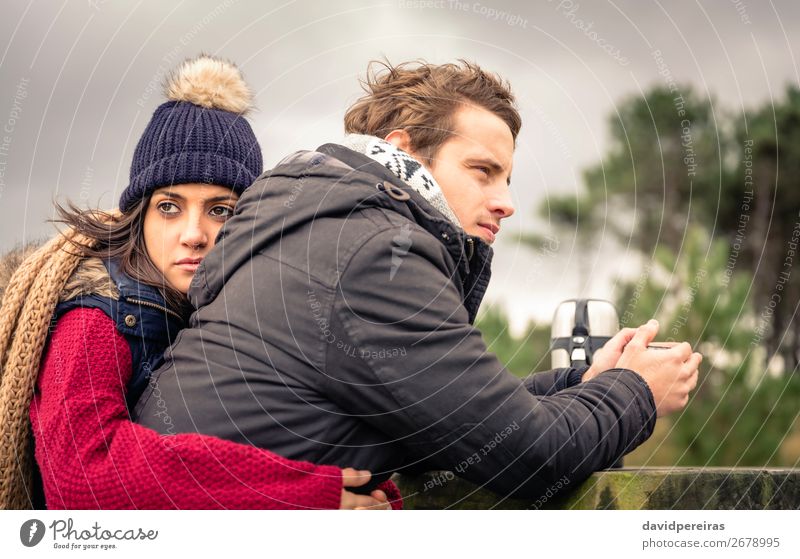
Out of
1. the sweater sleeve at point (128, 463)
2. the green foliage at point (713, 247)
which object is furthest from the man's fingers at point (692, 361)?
the green foliage at point (713, 247)

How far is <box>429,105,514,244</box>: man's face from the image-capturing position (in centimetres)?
259

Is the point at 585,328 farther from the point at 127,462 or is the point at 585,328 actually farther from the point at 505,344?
the point at 505,344

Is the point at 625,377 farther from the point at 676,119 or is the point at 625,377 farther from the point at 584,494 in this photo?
the point at 676,119

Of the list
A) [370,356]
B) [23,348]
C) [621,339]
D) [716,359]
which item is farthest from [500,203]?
[716,359]

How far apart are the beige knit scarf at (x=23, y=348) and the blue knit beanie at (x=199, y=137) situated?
35 centimetres

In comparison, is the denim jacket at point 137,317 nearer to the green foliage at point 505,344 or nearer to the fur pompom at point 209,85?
the fur pompom at point 209,85

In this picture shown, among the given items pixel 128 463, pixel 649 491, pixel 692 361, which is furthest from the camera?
pixel 692 361

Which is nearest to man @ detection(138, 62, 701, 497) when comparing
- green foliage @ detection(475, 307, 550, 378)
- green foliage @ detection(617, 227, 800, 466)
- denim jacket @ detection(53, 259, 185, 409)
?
denim jacket @ detection(53, 259, 185, 409)

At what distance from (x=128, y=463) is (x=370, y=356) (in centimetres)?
62

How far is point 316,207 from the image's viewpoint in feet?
7.04

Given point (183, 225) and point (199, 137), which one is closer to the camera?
point (183, 225)

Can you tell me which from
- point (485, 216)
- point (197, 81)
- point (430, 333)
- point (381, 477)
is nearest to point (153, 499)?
point (381, 477)

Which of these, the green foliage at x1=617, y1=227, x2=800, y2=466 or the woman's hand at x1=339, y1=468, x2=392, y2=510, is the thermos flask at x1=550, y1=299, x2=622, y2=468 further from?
the green foliage at x1=617, y1=227, x2=800, y2=466

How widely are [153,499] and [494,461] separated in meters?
0.77
